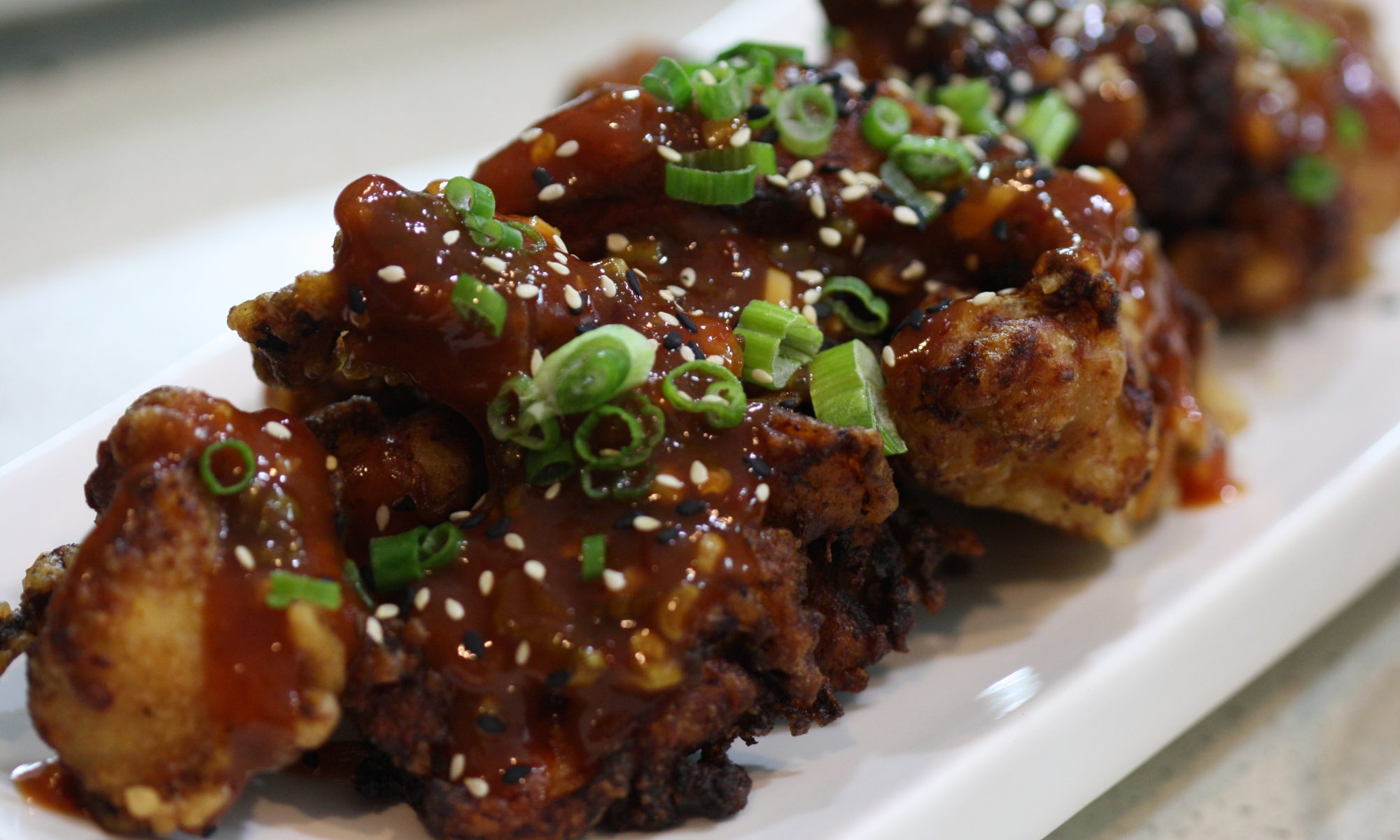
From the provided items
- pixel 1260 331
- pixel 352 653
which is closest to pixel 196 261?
pixel 352 653

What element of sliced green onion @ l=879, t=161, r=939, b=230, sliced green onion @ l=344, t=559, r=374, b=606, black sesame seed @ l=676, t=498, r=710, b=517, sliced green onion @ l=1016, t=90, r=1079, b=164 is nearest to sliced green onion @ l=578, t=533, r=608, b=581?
black sesame seed @ l=676, t=498, r=710, b=517

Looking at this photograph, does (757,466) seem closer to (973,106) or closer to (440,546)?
(440,546)

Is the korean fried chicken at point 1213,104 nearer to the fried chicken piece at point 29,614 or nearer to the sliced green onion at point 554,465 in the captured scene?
the sliced green onion at point 554,465

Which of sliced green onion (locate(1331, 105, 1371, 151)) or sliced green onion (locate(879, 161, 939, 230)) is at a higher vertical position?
sliced green onion (locate(879, 161, 939, 230))

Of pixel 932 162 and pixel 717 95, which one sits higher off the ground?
pixel 717 95

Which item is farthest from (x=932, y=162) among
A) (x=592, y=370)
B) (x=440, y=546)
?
(x=440, y=546)

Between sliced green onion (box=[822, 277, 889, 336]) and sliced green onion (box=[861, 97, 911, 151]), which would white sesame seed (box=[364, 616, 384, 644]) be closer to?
sliced green onion (box=[822, 277, 889, 336])
